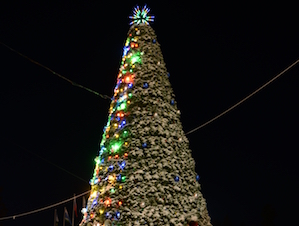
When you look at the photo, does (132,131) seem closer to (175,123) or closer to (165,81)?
(175,123)

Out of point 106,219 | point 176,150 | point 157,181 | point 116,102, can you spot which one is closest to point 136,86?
point 116,102

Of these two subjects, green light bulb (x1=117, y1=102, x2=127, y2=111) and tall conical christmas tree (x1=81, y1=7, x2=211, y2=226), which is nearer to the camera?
tall conical christmas tree (x1=81, y1=7, x2=211, y2=226)

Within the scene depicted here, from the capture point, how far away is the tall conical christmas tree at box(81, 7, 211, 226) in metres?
8.24

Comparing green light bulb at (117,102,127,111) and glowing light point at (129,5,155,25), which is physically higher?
glowing light point at (129,5,155,25)

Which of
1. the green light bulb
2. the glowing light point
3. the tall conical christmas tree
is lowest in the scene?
the tall conical christmas tree

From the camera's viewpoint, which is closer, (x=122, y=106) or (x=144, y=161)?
(x=144, y=161)

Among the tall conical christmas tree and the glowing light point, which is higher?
the glowing light point

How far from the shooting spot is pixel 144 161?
28.3 ft

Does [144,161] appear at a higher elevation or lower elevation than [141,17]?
lower

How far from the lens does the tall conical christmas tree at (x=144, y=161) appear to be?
8242 millimetres

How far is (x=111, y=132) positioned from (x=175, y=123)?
1656mm

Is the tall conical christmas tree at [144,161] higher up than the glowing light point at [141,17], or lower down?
lower down

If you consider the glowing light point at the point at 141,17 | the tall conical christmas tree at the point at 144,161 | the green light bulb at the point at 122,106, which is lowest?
the tall conical christmas tree at the point at 144,161

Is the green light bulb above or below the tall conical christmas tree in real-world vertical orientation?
above
